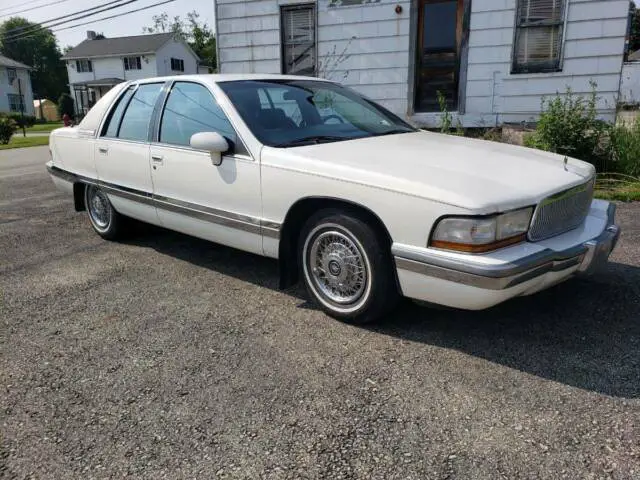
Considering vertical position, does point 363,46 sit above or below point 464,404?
above

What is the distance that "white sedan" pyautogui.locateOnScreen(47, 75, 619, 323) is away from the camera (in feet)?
9.59

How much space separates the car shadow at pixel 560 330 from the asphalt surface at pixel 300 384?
0.01 meters

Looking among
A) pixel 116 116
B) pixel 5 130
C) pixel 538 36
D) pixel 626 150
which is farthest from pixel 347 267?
pixel 5 130

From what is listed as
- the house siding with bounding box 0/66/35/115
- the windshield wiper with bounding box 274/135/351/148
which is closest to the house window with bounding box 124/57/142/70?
the house siding with bounding box 0/66/35/115

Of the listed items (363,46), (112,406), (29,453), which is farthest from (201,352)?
(363,46)

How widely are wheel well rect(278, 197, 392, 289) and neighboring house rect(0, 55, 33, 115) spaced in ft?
197

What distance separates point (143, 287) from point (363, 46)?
22.2 feet

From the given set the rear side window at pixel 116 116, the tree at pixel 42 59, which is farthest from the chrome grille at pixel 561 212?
the tree at pixel 42 59

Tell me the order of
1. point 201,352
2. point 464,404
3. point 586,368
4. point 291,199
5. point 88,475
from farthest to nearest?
point 291,199
point 201,352
point 586,368
point 464,404
point 88,475

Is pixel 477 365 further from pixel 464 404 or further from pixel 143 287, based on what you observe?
pixel 143 287

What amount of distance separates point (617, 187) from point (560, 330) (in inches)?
173

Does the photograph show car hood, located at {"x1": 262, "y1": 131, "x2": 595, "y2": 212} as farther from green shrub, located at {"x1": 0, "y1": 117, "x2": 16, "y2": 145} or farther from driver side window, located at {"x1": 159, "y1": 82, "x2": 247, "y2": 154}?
green shrub, located at {"x1": 0, "y1": 117, "x2": 16, "y2": 145}

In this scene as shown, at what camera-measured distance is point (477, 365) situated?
300 centimetres

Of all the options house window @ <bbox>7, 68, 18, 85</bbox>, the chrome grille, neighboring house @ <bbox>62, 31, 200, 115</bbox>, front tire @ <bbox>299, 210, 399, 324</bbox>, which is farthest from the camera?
house window @ <bbox>7, 68, 18, 85</bbox>
